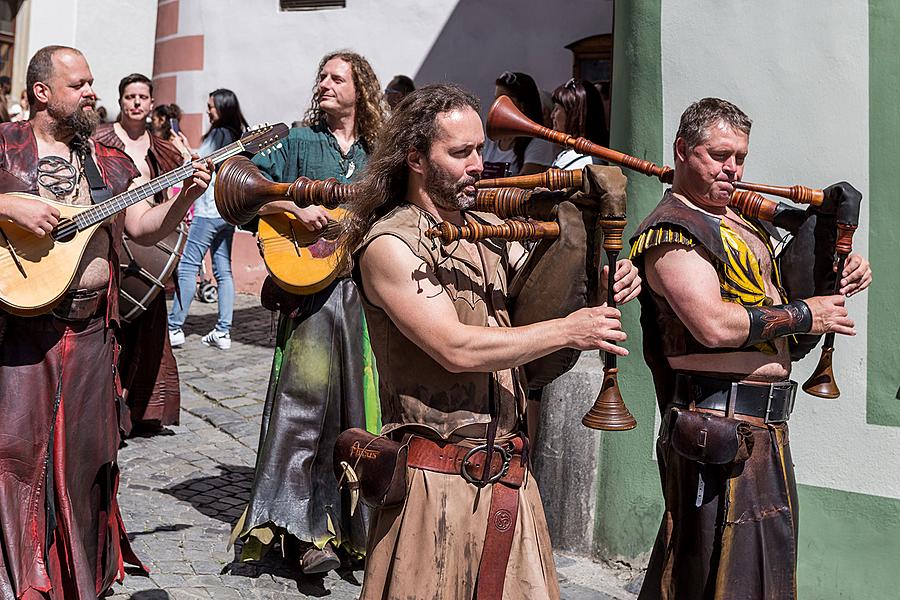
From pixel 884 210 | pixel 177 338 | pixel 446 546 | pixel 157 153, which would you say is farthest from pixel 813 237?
pixel 177 338

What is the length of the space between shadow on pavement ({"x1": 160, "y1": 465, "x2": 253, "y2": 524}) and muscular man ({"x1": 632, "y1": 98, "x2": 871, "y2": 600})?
2.53 meters

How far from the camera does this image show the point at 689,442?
334 centimetres

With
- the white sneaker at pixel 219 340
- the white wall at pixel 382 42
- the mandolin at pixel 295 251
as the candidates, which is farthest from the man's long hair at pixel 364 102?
the white wall at pixel 382 42

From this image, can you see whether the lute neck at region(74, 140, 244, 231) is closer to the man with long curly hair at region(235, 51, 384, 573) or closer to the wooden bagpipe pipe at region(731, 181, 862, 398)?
the man with long curly hair at region(235, 51, 384, 573)

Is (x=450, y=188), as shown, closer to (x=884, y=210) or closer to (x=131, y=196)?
(x=131, y=196)

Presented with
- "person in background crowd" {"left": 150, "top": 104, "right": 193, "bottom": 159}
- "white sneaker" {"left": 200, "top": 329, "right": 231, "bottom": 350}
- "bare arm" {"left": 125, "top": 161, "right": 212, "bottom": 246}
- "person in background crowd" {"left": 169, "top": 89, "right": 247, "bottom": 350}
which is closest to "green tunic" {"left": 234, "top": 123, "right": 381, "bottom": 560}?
"bare arm" {"left": 125, "top": 161, "right": 212, "bottom": 246}

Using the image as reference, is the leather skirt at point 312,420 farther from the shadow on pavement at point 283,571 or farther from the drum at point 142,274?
the drum at point 142,274

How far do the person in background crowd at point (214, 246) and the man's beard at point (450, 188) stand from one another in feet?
19.1

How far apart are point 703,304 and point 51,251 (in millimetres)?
2235

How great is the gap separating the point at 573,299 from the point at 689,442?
3.29ft

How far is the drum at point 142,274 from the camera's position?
599cm

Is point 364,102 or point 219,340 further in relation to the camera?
point 219,340

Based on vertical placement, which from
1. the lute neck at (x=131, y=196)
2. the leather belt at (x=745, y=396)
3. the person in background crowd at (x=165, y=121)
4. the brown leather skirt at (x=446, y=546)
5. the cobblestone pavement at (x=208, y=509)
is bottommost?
the cobblestone pavement at (x=208, y=509)

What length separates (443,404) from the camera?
8.73 ft
